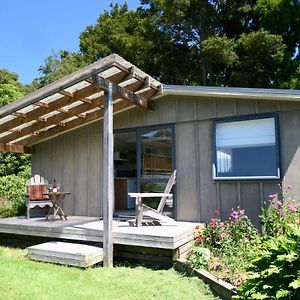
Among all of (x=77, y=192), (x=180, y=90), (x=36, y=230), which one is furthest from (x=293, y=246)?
(x=77, y=192)

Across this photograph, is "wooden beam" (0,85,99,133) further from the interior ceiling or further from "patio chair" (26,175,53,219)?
"patio chair" (26,175,53,219)

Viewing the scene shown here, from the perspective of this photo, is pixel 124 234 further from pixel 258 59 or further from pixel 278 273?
pixel 258 59

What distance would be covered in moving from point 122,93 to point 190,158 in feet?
5.96

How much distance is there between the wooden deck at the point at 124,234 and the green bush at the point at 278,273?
190 centimetres

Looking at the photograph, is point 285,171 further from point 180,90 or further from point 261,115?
point 180,90

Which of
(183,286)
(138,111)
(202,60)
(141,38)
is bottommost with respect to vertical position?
(183,286)

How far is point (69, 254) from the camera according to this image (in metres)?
4.89

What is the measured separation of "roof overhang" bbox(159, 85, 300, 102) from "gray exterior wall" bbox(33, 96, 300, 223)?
19 cm

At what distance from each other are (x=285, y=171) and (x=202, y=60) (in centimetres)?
994

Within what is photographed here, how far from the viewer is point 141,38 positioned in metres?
15.2

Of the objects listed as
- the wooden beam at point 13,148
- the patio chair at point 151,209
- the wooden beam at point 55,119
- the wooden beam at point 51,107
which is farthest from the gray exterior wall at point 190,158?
the wooden beam at point 51,107

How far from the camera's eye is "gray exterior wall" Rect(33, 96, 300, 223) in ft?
17.9

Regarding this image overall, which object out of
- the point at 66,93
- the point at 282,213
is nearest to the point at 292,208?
the point at 282,213

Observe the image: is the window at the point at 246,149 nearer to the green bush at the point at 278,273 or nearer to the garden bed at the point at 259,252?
the garden bed at the point at 259,252
